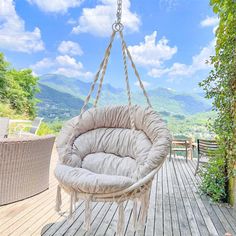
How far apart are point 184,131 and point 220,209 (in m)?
4.27

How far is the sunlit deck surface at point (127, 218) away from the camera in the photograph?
6.89 ft

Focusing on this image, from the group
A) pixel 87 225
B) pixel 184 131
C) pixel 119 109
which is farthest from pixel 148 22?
pixel 87 225

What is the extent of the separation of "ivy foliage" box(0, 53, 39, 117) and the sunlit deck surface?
654 cm

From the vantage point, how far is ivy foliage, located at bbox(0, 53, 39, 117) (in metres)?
8.94

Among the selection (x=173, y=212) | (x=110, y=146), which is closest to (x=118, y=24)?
(x=110, y=146)

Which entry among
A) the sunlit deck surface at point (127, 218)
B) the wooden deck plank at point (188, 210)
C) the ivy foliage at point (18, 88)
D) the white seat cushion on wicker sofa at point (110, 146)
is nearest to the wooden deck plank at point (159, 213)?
the sunlit deck surface at point (127, 218)

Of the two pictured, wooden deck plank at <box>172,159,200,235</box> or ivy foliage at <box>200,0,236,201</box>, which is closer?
wooden deck plank at <box>172,159,200,235</box>

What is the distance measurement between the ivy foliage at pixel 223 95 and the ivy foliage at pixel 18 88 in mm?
7210

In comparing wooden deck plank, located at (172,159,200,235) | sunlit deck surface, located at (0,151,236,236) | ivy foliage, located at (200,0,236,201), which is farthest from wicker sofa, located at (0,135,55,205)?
ivy foliage, located at (200,0,236,201)

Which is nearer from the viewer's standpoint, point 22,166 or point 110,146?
point 110,146

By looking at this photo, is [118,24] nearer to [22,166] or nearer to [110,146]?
[110,146]

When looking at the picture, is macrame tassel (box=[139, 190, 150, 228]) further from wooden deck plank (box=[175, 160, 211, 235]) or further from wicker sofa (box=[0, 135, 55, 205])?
wicker sofa (box=[0, 135, 55, 205])

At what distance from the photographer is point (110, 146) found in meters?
2.28

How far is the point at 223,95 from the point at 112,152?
1663mm
